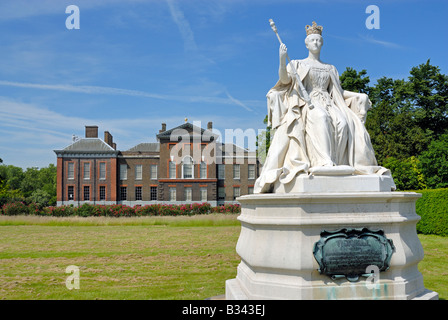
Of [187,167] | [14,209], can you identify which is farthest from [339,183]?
[187,167]

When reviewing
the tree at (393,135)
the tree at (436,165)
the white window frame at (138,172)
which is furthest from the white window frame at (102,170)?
the tree at (436,165)

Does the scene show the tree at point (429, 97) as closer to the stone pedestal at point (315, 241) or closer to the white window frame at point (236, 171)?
the white window frame at point (236, 171)

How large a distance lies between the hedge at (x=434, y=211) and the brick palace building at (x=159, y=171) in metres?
29.4

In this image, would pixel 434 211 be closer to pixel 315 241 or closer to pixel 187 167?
pixel 315 241

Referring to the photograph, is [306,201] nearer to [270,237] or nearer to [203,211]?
[270,237]

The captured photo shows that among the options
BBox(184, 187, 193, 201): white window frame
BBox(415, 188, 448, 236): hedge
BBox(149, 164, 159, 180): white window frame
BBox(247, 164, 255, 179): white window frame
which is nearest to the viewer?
BBox(415, 188, 448, 236): hedge

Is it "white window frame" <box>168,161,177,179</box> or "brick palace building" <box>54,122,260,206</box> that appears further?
"white window frame" <box>168,161,177,179</box>

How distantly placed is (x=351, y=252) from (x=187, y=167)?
43.1 m

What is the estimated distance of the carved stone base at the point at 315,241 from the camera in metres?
4.57

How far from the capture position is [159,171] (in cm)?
4747

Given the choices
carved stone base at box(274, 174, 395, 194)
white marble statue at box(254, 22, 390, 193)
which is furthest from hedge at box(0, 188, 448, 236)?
carved stone base at box(274, 174, 395, 194)

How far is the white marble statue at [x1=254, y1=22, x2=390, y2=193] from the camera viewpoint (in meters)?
5.36

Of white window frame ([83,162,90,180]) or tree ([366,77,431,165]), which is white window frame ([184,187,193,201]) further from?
tree ([366,77,431,165])

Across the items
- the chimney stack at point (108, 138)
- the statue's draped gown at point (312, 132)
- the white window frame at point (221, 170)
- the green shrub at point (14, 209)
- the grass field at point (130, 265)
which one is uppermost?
the chimney stack at point (108, 138)
